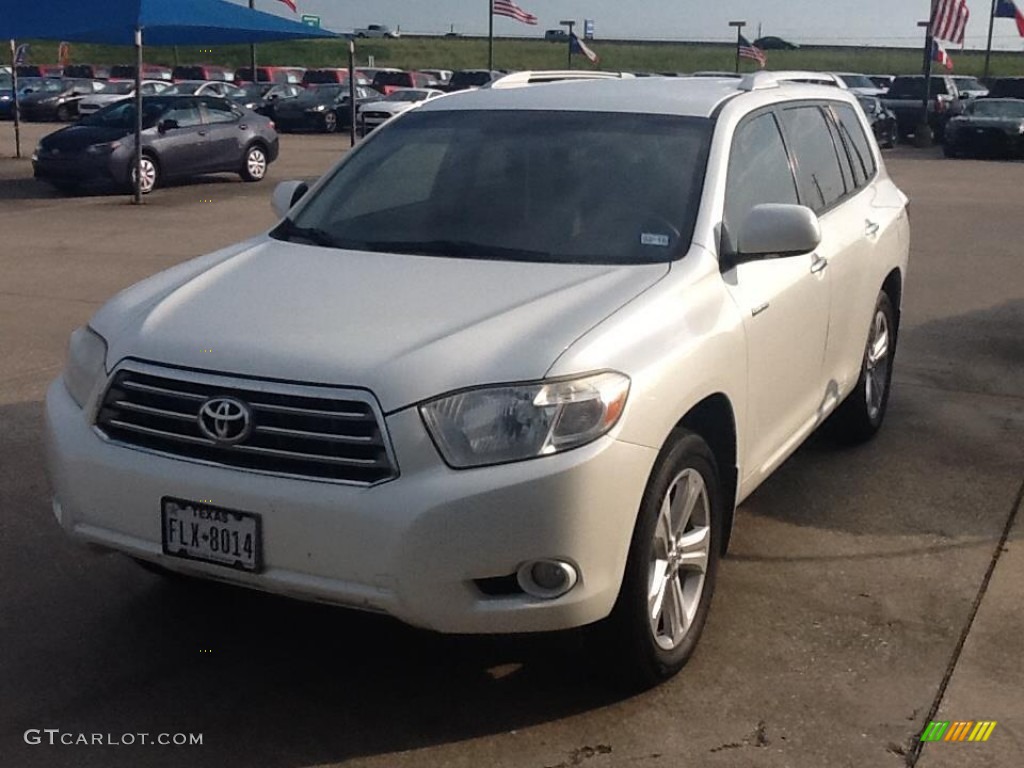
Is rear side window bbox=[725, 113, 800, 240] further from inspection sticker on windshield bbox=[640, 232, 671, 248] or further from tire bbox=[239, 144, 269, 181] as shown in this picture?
tire bbox=[239, 144, 269, 181]

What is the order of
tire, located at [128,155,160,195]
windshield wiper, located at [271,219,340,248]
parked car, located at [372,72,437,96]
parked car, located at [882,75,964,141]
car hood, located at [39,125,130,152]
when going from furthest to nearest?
parked car, located at [372,72,437,96]
parked car, located at [882,75,964,141]
tire, located at [128,155,160,195]
car hood, located at [39,125,130,152]
windshield wiper, located at [271,219,340,248]

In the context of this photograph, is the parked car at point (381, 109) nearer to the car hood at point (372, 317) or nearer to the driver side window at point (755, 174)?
the driver side window at point (755, 174)

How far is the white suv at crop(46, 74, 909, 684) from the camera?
330 cm

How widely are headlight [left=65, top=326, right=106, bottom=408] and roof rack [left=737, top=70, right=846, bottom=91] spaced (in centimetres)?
268

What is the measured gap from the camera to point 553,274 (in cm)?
408

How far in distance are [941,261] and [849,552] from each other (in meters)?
8.36

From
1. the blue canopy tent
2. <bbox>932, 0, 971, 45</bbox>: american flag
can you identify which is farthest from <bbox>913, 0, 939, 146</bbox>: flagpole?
the blue canopy tent

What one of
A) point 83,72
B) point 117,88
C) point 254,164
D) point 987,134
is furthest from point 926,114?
point 83,72

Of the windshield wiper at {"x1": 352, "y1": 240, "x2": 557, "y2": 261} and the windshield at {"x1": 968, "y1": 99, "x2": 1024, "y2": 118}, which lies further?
the windshield at {"x1": 968, "y1": 99, "x2": 1024, "y2": 118}

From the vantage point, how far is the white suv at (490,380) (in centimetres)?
330

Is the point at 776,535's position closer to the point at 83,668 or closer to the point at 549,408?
the point at 549,408

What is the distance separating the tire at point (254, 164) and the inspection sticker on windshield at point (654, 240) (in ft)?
55.6

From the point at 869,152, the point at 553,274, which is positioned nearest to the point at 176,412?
the point at 553,274

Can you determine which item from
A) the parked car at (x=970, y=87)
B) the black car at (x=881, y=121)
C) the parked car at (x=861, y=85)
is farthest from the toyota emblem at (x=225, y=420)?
the parked car at (x=970, y=87)
